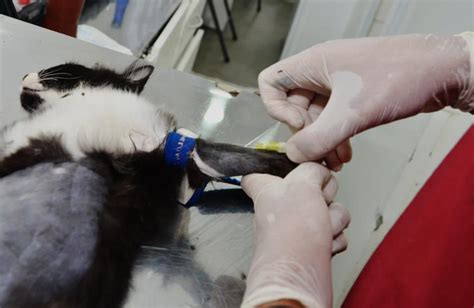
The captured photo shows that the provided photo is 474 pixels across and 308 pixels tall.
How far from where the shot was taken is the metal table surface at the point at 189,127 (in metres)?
0.77

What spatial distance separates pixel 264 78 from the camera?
871 millimetres

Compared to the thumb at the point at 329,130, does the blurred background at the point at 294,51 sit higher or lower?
lower

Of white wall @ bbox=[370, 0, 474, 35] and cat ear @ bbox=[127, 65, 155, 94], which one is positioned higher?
white wall @ bbox=[370, 0, 474, 35]

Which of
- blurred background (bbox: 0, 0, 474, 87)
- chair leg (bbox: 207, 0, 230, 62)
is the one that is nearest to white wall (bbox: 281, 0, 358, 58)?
blurred background (bbox: 0, 0, 474, 87)

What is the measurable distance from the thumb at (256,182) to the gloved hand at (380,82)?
0.07 meters

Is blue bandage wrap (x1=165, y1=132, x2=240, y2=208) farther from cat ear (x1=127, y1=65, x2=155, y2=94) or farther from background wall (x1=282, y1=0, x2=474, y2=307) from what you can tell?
background wall (x1=282, y1=0, x2=474, y2=307)

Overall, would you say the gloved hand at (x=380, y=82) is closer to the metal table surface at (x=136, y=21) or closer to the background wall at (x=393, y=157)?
the background wall at (x=393, y=157)

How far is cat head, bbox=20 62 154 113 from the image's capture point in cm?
93

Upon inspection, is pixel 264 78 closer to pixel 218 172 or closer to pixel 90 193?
pixel 218 172

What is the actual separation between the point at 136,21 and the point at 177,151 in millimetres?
1174

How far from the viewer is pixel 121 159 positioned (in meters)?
0.79

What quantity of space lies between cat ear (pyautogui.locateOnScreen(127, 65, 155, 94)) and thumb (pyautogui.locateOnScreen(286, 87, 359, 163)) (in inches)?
17.5

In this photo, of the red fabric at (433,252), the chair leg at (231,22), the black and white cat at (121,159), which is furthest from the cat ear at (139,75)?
the chair leg at (231,22)

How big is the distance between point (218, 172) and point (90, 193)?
0.22m
